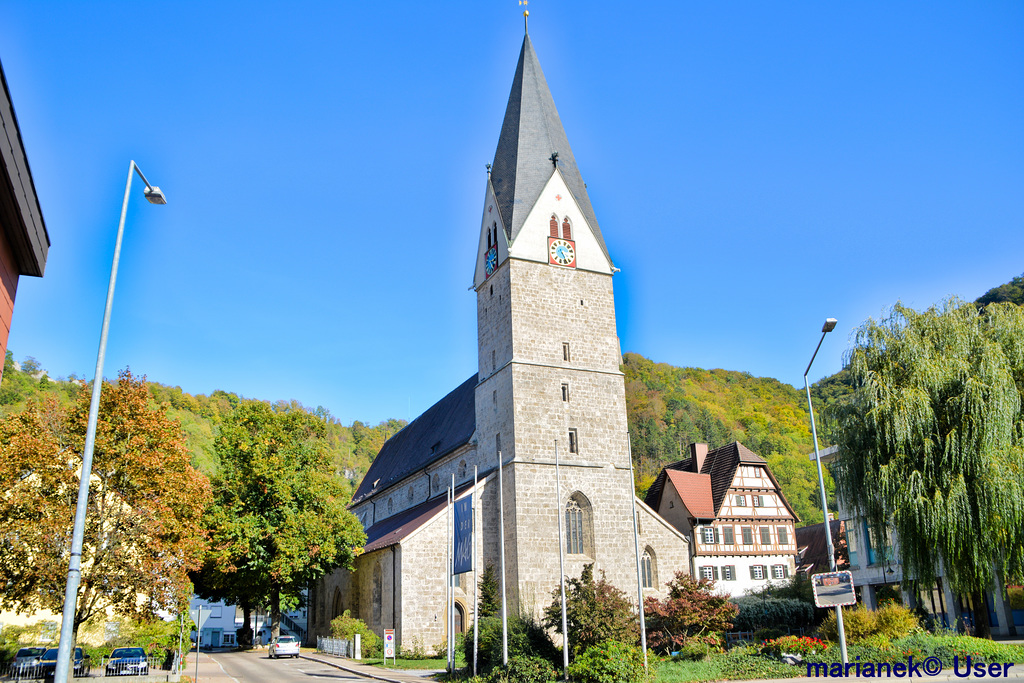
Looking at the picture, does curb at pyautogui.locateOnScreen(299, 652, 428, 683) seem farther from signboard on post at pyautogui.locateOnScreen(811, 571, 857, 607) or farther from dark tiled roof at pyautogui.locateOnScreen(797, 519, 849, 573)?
dark tiled roof at pyautogui.locateOnScreen(797, 519, 849, 573)

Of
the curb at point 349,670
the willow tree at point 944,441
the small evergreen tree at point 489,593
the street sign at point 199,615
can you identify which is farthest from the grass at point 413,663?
the willow tree at point 944,441

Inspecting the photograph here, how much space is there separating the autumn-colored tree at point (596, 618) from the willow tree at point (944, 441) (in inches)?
324

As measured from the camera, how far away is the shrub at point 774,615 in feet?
122

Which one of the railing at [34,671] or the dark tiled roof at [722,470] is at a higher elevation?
the dark tiled roof at [722,470]

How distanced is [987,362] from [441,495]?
26.2 meters

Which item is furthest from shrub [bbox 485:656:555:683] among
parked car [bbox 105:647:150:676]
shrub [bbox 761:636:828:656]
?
parked car [bbox 105:647:150:676]

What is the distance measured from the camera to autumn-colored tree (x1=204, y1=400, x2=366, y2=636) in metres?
33.8

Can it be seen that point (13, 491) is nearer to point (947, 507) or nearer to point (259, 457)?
point (259, 457)

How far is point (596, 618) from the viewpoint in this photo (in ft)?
68.8

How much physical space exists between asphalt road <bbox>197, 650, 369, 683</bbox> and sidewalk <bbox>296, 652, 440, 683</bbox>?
35 cm

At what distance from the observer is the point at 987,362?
2134 cm

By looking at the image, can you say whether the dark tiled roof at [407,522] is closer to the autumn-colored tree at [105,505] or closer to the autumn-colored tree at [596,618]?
the autumn-colored tree at [596,618]

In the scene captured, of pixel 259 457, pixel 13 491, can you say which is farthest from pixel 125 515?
pixel 259 457

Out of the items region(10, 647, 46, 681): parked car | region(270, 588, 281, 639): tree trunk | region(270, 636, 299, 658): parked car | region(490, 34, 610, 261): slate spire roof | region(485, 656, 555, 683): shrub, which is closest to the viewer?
region(485, 656, 555, 683): shrub
